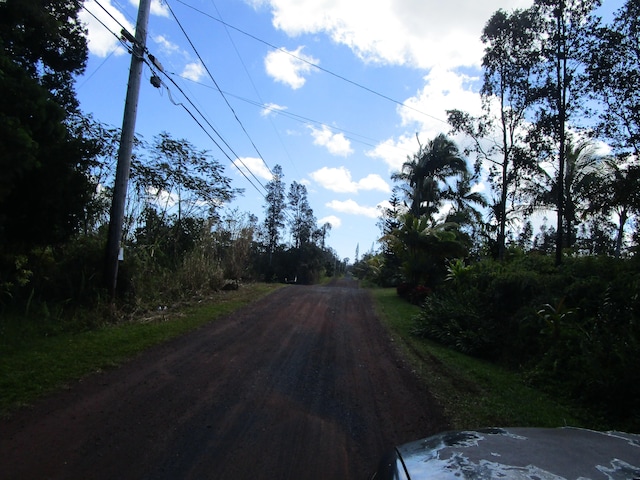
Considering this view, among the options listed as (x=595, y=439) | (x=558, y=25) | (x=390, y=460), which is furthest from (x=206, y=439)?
(x=558, y=25)

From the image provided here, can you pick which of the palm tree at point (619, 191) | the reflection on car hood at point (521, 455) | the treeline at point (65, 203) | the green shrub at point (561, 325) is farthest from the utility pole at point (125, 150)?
the palm tree at point (619, 191)

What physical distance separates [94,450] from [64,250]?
787cm

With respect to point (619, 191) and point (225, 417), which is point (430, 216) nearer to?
point (619, 191)

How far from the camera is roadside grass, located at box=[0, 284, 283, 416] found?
4.88 metres

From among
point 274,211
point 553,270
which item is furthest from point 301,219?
point 553,270

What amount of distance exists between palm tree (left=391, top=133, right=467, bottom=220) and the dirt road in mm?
21441

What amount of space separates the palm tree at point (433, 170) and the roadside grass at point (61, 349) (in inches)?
817

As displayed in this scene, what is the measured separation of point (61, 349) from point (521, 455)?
21.5ft

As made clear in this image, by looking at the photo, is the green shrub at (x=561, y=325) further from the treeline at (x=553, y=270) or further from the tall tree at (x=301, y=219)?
the tall tree at (x=301, y=219)

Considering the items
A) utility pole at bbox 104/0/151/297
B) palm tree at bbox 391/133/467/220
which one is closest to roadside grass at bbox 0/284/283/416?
utility pole at bbox 104/0/151/297

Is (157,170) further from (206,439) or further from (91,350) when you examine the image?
(206,439)

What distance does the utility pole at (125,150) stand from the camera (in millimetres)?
9227

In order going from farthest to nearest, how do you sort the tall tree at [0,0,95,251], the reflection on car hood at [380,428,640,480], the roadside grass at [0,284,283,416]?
the tall tree at [0,0,95,251]
the roadside grass at [0,284,283,416]
the reflection on car hood at [380,428,640,480]

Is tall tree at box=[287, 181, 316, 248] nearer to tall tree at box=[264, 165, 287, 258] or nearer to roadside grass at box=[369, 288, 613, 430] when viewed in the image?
tall tree at box=[264, 165, 287, 258]
